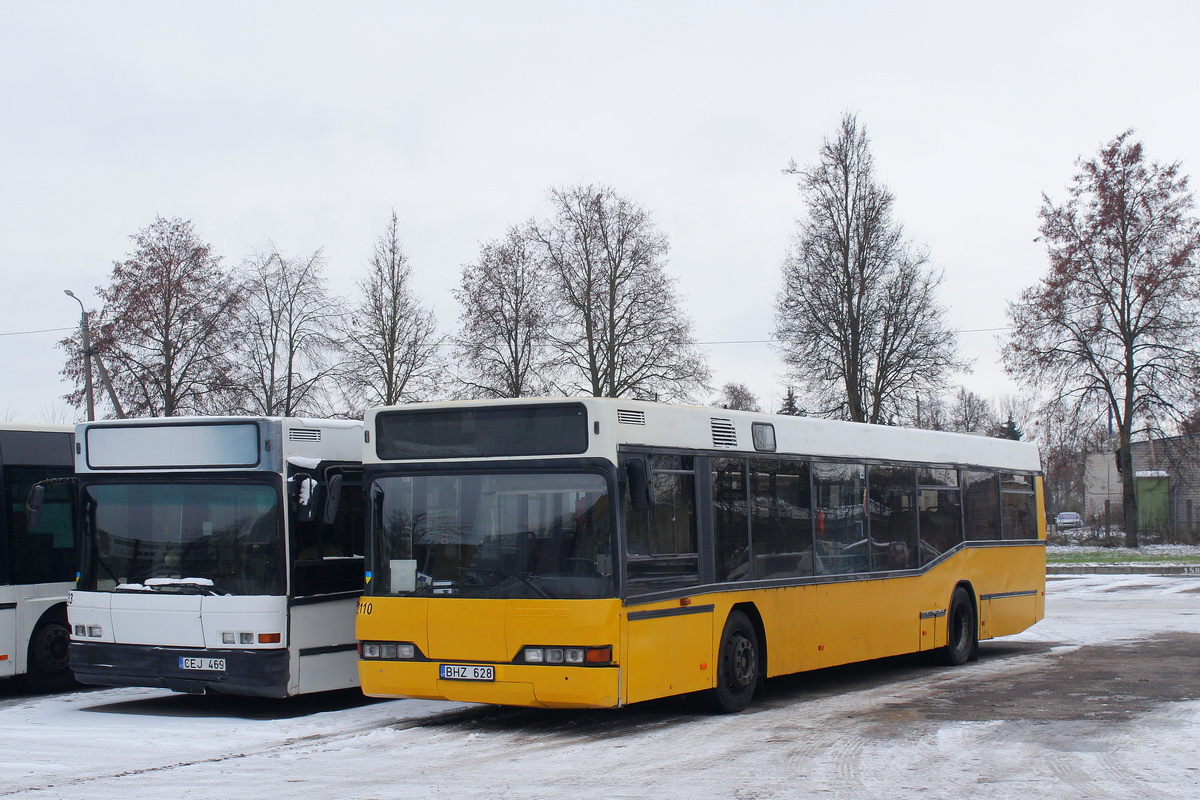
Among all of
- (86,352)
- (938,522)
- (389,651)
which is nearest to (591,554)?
(389,651)

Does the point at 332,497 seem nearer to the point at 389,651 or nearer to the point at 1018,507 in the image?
the point at 389,651

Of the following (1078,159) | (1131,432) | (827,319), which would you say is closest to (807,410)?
(827,319)

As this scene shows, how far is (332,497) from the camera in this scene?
9.54 m

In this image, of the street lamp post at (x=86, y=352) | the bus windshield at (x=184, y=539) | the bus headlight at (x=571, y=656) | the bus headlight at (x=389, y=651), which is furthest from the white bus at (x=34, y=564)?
the street lamp post at (x=86, y=352)

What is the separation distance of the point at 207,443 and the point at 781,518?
16.4 feet

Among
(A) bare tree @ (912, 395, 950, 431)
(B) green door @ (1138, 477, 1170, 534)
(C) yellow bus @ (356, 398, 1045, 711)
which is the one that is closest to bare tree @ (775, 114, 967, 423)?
(A) bare tree @ (912, 395, 950, 431)

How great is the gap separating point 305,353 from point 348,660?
29.1 meters

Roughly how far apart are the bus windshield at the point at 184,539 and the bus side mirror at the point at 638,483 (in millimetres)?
3097

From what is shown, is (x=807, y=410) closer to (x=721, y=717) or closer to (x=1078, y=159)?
(x=1078, y=159)

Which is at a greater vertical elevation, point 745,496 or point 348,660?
point 745,496

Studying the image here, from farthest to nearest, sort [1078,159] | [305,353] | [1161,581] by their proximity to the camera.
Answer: [1078,159]
[305,353]
[1161,581]

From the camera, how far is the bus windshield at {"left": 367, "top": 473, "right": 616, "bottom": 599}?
8.80 meters

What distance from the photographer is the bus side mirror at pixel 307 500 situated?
32.1 feet

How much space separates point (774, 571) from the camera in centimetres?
1076
